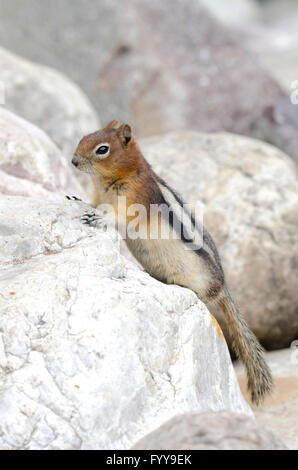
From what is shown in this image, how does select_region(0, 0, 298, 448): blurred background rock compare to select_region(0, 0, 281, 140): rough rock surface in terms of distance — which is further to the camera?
select_region(0, 0, 281, 140): rough rock surface

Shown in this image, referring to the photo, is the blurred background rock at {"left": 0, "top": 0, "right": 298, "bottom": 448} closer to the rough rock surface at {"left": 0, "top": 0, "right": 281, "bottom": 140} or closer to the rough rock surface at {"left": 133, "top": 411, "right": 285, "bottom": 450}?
the rough rock surface at {"left": 0, "top": 0, "right": 281, "bottom": 140}

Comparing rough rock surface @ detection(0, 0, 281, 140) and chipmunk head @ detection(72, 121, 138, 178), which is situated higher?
rough rock surface @ detection(0, 0, 281, 140)

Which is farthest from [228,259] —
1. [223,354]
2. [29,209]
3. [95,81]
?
[95,81]

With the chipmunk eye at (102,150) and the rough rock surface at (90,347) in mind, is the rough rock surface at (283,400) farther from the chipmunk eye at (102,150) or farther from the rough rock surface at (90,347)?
the chipmunk eye at (102,150)

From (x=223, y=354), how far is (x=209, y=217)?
7.34 feet

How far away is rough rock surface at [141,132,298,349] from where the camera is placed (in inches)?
228

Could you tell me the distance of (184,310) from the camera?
3553 mm

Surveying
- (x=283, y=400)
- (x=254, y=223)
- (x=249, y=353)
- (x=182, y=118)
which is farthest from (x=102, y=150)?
(x=182, y=118)

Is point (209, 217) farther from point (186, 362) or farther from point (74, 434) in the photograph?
point (74, 434)

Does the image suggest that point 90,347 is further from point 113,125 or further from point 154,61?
point 154,61

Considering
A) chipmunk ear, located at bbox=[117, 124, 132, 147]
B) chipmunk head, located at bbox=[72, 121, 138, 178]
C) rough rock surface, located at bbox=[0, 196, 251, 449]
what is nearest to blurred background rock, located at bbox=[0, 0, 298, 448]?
rough rock surface, located at bbox=[0, 196, 251, 449]

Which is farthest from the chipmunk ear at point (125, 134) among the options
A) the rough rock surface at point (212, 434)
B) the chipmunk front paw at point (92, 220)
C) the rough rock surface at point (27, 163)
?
the rough rock surface at point (212, 434)

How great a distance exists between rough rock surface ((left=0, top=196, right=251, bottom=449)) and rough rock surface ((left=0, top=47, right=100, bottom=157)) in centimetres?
328

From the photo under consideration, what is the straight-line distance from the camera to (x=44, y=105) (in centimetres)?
684
